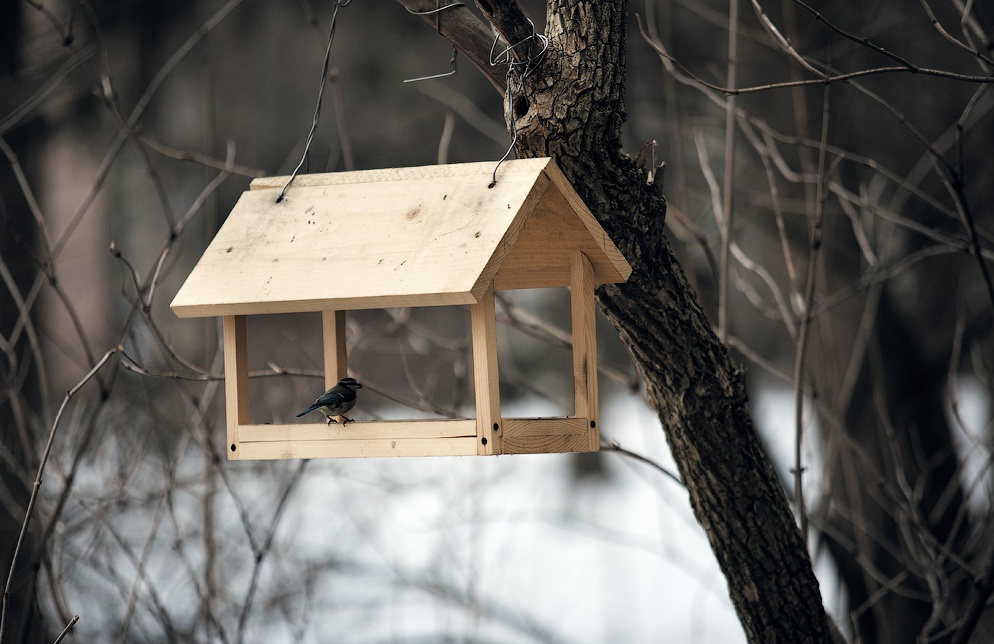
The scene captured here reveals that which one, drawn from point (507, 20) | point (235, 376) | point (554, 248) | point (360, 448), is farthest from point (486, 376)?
point (507, 20)

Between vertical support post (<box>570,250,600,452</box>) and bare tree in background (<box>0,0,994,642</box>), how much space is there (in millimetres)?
132

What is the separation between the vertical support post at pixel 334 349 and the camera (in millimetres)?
1895

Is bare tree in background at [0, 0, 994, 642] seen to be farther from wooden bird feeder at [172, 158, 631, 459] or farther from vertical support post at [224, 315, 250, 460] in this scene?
A: vertical support post at [224, 315, 250, 460]

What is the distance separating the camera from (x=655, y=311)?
1942 mm

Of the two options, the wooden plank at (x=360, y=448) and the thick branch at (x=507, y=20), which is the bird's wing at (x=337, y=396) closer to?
the wooden plank at (x=360, y=448)

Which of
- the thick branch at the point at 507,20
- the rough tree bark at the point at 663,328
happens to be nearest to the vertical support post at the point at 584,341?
the rough tree bark at the point at 663,328

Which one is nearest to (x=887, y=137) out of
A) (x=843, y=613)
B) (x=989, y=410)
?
(x=989, y=410)

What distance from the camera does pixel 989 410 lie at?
4.45 metres

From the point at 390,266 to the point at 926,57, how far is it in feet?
12.8

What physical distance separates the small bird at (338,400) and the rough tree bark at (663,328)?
559 mm

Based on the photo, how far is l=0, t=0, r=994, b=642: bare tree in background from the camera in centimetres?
209

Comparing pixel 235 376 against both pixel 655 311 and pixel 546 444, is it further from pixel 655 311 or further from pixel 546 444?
pixel 655 311

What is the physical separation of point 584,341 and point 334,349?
1.63 feet

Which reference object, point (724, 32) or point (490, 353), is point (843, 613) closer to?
point (724, 32)
